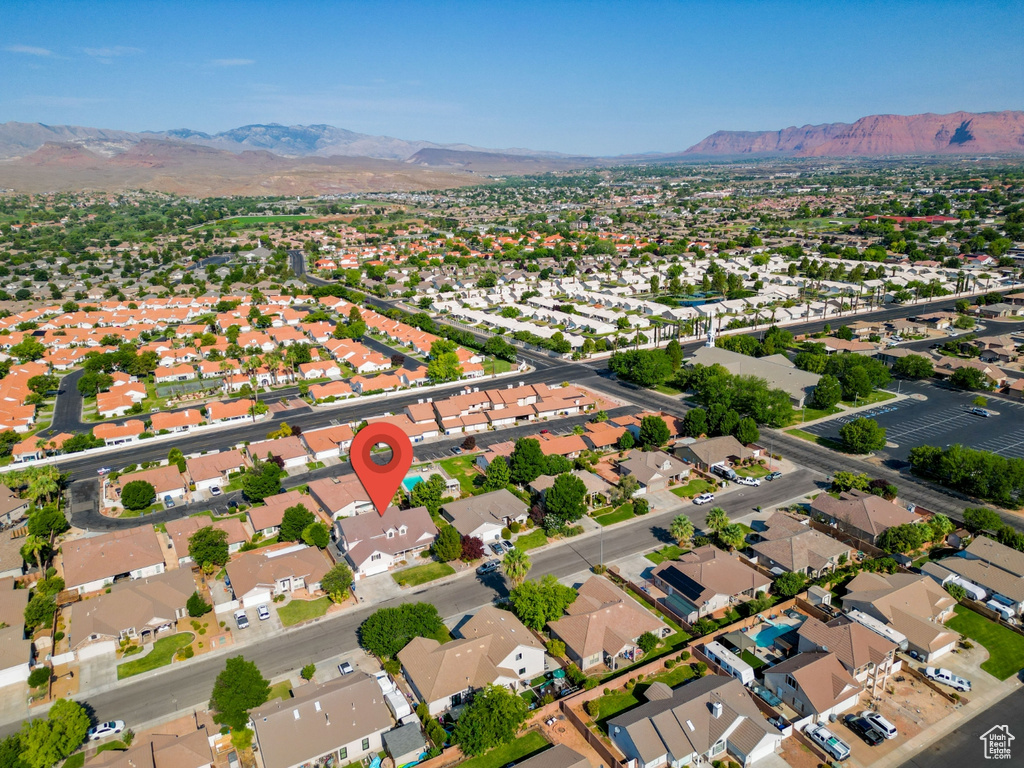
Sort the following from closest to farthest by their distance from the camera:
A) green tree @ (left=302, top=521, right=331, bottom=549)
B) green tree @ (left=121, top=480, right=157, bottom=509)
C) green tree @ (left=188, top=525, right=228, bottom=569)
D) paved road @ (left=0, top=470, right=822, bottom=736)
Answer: paved road @ (left=0, top=470, right=822, bottom=736) → green tree @ (left=188, top=525, right=228, bottom=569) → green tree @ (left=302, top=521, right=331, bottom=549) → green tree @ (left=121, top=480, right=157, bottom=509)

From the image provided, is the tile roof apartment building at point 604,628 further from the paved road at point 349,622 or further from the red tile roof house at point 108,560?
the red tile roof house at point 108,560

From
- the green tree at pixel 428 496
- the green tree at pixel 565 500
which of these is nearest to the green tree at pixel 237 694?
the green tree at pixel 428 496

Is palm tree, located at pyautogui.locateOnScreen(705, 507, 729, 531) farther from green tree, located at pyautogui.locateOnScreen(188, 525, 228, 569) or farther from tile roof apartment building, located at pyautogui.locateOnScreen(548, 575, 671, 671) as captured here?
green tree, located at pyautogui.locateOnScreen(188, 525, 228, 569)

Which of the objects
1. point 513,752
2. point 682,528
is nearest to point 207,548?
point 513,752

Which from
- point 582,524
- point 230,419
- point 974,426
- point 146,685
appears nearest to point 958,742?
point 582,524

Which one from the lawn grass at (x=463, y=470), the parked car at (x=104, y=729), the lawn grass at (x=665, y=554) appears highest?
the lawn grass at (x=665, y=554)

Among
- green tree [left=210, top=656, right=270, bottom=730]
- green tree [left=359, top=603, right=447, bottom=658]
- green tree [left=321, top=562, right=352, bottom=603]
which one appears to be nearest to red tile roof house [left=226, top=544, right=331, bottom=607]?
green tree [left=321, top=562, right=352, bottom=603]

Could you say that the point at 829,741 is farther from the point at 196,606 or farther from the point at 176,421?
the point at 176,421
